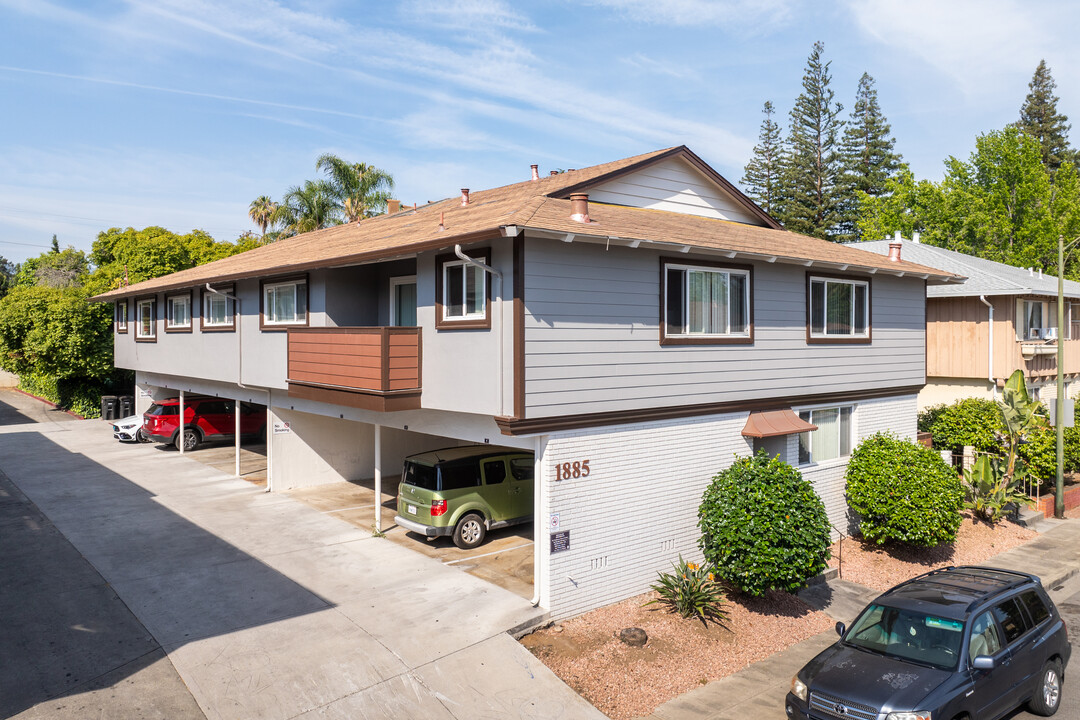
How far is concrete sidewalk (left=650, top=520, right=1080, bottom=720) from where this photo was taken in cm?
873

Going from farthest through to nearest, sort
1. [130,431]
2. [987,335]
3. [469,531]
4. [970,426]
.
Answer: [130,431], [987,335], [970,426], [469,531]

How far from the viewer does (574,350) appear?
11312 mm

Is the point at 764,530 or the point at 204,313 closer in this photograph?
the point at 764,530

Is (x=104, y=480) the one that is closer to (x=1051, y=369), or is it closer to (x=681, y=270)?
(x=681, y=270)

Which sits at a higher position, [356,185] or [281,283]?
[356,185]

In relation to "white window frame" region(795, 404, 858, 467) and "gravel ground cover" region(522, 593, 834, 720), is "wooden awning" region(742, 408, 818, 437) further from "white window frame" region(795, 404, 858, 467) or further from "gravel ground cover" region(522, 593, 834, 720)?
"gravel ground cover" region(522, 593, 834, 720)

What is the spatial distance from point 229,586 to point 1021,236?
38539mm

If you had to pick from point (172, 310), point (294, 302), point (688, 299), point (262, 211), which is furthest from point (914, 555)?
point (262, 211)

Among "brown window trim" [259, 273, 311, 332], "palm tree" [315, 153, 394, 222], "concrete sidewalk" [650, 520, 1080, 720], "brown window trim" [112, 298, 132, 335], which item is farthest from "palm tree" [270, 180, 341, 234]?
"concrete sidewalk" [650, 520, 1080, 720]

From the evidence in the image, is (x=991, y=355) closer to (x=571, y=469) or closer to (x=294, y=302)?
(x=571, y=469)

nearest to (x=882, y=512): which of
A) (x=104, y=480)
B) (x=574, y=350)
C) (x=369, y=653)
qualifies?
(x=574, y=350)

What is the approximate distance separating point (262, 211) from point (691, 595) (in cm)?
5365

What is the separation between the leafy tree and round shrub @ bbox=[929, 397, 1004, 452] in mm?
19195

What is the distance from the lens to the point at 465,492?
46.8 ft
